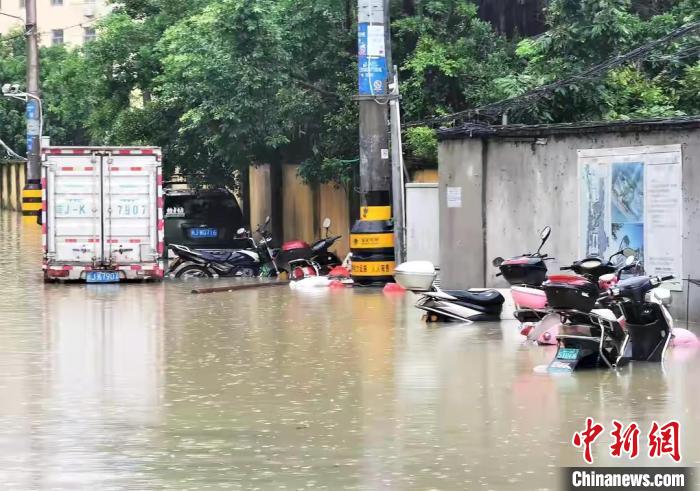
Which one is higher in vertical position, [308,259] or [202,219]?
[202,219]

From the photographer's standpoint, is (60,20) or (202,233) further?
(60,20)

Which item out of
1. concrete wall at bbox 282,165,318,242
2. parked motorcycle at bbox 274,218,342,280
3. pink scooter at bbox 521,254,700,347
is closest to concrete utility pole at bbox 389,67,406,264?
parked motorcycle at bbox 274,218,342,280

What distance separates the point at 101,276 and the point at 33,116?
68.6 ft

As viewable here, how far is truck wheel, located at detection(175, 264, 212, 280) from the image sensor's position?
28.1m

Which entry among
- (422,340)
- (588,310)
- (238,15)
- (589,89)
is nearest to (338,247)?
(238,15)

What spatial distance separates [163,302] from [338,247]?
1011 cm

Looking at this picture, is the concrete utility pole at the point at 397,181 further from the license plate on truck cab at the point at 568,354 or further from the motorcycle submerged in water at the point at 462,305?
the license plate on truck cab at the point at 568,354

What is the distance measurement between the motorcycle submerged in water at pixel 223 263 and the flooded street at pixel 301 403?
8314 mm

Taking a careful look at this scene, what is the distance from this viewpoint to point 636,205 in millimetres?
18703

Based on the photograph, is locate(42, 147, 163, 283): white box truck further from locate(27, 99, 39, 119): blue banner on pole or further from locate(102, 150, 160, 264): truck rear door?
locate(27, 99, 39, 119): blue banner on pole

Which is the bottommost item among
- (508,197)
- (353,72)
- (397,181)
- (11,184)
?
(508,197)

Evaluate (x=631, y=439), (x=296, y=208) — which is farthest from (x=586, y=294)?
(x=296, y=208)

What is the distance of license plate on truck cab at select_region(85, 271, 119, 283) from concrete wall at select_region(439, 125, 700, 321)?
259 inches

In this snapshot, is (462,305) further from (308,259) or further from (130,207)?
(130,207)
